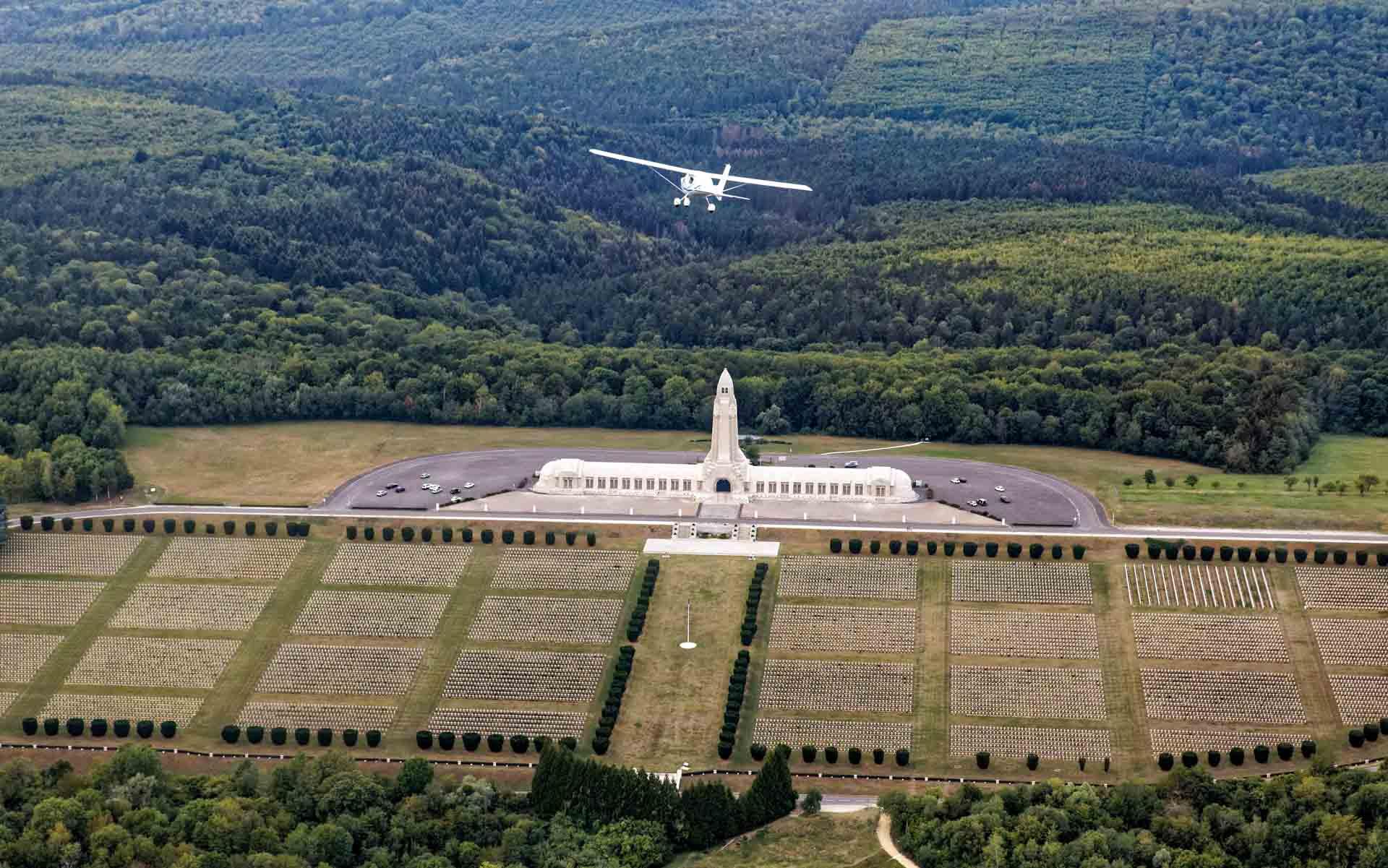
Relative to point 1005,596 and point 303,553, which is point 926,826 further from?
point 303,553

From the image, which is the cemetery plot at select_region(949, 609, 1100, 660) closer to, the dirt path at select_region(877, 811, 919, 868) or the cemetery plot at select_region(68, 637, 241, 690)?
the dirt path at select_region(877, 811, 919, 868)

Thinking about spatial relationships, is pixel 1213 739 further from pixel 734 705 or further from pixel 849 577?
pixel 849 577

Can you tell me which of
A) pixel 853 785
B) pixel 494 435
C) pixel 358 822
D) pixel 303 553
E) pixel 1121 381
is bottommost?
pixel 358 822

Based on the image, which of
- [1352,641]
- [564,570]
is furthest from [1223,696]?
[564,570]

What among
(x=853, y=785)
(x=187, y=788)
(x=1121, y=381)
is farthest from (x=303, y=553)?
(x=1121, y=381)

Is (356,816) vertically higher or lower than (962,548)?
lower

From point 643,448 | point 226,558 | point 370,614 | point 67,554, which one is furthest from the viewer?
point 643,448

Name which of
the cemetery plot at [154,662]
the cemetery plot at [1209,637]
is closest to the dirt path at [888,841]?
the cemetery plot at [1209,637]
